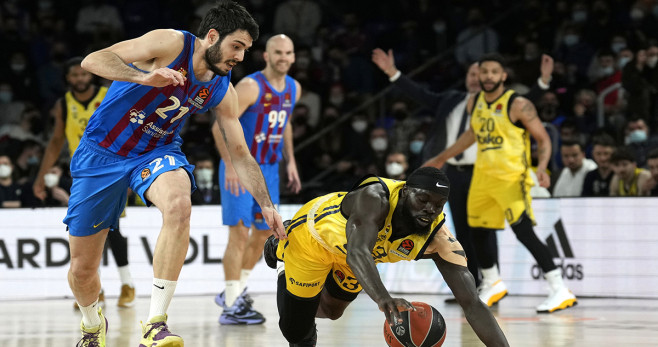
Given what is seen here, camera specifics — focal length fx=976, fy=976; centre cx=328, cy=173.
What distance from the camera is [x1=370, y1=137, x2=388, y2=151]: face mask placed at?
13.3m

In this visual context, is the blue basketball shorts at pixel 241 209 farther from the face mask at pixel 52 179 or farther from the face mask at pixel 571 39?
the face mask at pixel 571 39

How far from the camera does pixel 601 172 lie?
1082 cm

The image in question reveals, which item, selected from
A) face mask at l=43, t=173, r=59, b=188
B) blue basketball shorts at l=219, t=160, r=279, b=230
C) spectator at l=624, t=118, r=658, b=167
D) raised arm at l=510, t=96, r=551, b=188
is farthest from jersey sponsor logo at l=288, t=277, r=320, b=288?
spectator at l=624, t=118, r=658, b=167

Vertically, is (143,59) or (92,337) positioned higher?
(143,59)

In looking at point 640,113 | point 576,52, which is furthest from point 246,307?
point 576,52

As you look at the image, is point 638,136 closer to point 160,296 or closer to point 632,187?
point 632,187

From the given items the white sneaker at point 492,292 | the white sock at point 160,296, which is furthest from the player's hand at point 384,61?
the white sock at point 160,296

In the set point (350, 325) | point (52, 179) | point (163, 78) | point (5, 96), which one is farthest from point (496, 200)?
point (5, 96)

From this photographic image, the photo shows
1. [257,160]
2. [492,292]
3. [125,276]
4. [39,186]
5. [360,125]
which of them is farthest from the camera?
[360,125]

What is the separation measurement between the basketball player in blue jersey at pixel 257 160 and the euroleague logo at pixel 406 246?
286 centimetres

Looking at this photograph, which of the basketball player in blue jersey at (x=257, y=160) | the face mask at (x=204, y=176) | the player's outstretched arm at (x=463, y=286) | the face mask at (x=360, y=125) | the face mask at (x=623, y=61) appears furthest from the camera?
the face mask at (x=360, y=125)

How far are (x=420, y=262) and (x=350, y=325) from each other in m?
3.14

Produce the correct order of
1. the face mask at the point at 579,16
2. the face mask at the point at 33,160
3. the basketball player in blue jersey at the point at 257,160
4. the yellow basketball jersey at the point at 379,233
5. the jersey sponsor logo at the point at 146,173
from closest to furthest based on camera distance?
the yellow basketball jersey at the point at 379,233, the jersey sponsor logo at the point at 146,173, the basketball player in blue jersey at the point at 257,160, the face mask at the point at 33,160, the face mask at the point at 579,16

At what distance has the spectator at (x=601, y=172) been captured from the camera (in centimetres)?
1070
